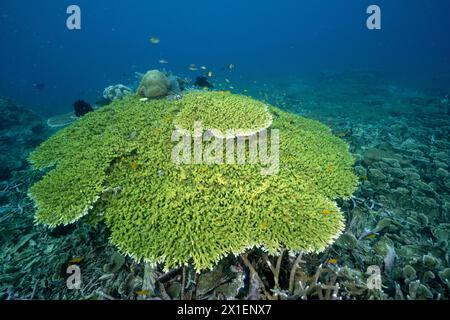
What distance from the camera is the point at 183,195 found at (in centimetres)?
382

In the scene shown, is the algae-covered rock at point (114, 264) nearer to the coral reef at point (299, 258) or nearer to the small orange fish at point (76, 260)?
the coral reef at point (299, 258)

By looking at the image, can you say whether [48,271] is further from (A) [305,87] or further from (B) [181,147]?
(A) [305,87]

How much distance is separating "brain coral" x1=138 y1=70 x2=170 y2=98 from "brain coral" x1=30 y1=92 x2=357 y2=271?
5.90ft

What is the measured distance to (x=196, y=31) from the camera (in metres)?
143

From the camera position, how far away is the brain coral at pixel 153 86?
6.86 meters

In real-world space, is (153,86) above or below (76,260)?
above

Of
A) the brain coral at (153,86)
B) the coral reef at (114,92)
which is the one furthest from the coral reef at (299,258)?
the coral reef at (114,92)

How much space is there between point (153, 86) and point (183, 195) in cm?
434

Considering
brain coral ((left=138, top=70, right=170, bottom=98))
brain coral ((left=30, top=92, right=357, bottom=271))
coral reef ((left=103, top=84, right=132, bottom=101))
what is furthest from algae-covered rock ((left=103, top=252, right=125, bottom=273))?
coral reef ((left=103, top=84, right=132, bottom=101))

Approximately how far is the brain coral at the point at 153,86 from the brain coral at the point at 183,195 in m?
1.80

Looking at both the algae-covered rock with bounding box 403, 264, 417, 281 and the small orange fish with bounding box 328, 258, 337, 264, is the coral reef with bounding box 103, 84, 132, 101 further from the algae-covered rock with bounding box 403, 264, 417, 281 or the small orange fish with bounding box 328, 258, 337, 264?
the algae-covered rock with bounding box 403, 264, 417, 281

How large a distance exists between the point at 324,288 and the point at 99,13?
180450 millimetres

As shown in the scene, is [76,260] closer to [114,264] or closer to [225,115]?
[114,264]

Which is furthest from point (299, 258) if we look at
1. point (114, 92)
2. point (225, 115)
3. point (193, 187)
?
point (114, 92)
